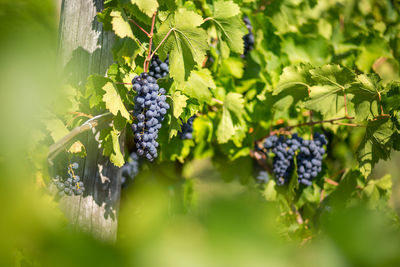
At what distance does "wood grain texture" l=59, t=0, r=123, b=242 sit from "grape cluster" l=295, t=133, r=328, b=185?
1.23m

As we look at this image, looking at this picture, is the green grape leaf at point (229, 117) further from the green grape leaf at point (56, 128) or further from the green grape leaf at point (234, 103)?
the green grape leaf at point (56, 128)

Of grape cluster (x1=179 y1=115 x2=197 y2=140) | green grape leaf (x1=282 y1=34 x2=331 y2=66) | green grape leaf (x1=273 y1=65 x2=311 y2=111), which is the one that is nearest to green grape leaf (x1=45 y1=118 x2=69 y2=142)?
grape cluster (x1=179 y1=115 x2=197 y2=140)

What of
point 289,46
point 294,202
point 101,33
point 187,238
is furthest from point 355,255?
point 289,46

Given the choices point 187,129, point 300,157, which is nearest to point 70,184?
point 187,129

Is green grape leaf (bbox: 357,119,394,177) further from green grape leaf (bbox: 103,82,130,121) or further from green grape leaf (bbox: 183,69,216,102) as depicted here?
green grape leaf (bbox: 103,82,130,121)

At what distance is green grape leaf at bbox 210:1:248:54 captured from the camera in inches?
71.9

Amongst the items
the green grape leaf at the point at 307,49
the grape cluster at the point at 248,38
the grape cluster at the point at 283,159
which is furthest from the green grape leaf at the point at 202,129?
the green grape leaf at the point at 307,49

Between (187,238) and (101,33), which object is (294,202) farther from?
(187,238)

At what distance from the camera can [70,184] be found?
4.76 feet

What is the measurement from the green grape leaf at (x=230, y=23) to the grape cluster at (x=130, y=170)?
3.94 feet

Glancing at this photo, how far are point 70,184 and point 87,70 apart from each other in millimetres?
561

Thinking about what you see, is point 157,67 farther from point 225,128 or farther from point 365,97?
point 365,97

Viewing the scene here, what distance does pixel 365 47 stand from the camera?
2732mm

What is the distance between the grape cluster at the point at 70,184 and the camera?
1.42m
